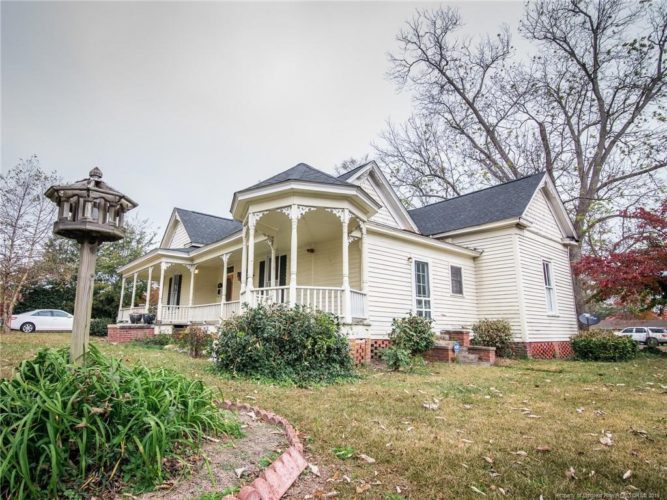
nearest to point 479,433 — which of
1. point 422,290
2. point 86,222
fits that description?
point 86,222

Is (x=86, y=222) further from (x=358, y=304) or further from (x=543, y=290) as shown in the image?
(x=543, y=290)

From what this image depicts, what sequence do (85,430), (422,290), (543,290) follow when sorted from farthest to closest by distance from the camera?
1. (543,290)
2. (422,290)
3. (85,430)

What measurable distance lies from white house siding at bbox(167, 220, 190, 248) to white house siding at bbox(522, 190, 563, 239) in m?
14.9

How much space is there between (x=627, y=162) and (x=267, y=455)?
23.5 metres

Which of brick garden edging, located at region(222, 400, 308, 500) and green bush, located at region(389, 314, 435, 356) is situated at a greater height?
green bush, located at region(389, 314, 435, 356)

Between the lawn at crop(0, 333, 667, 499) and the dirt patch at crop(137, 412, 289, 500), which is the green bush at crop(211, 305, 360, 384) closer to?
the lawn at crop(0, 333, 667, 499)

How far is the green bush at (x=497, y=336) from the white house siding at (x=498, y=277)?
1.45ft

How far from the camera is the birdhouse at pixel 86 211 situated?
326 cm

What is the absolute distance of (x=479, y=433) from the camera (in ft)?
12.5

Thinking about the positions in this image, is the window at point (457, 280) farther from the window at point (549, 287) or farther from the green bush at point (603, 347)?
the green bush at point (603, 347)

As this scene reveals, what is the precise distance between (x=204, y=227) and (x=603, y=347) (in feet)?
57.1

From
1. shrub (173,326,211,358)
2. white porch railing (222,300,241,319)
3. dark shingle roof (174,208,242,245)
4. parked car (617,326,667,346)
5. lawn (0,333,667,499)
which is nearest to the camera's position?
lawn (0,333,667,499)

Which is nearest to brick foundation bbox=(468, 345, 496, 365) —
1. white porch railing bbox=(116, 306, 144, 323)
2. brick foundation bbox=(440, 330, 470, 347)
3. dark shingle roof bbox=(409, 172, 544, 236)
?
brick foundation bbox=(440, 330, 470, 347)

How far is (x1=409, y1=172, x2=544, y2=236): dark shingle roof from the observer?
13.3 metres
